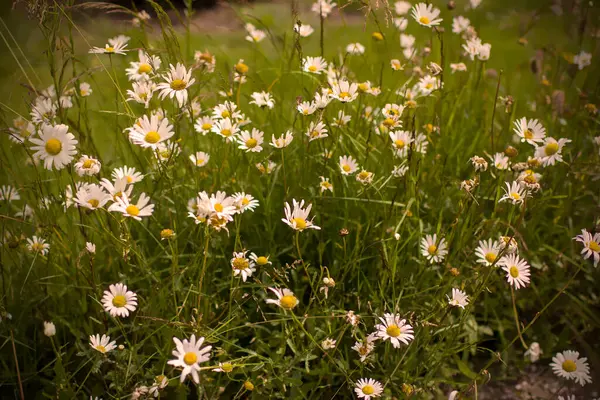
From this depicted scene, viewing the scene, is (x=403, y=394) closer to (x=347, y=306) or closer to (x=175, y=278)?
(x=347, y=306)

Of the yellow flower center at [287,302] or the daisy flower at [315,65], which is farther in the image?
the daisy flower at [315,65]

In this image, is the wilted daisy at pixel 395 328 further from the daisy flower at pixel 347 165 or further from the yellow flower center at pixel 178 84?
the yellow flower center at pixel 178 84

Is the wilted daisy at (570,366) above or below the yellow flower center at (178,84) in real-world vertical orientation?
below

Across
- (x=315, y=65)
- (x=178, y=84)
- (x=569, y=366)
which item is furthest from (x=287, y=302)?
(x=315, y=65)

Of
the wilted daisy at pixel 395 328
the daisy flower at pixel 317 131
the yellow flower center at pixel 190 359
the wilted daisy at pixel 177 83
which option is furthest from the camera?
the daisy flower at pixel 317 131

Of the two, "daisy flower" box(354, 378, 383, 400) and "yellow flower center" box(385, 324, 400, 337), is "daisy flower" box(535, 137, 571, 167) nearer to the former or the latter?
"yellow flower center" box(385, 324, 400, 337)

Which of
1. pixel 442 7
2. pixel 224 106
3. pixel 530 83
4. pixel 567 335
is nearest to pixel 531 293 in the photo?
pixel 567 335

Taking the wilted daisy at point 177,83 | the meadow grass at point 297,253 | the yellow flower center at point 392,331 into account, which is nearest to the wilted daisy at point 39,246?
the meadow grass at point 297,253

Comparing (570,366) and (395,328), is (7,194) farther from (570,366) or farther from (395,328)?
(570,366)
